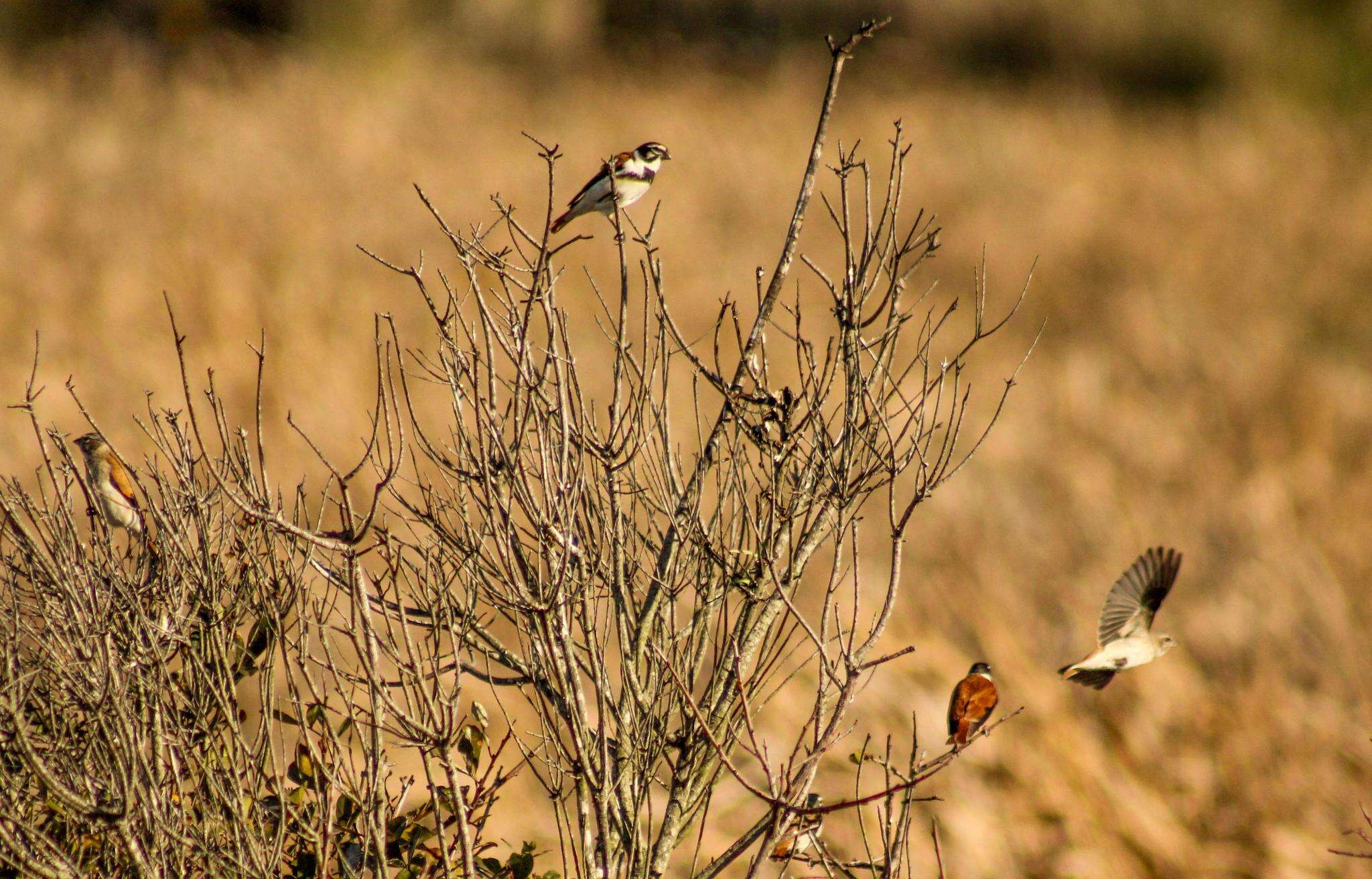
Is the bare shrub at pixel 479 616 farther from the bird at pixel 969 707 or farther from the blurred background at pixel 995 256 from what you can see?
the blurred background at pixel 995 256

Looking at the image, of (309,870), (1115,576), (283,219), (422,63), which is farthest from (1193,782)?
(422,63)

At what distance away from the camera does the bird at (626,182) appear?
3.35 metres

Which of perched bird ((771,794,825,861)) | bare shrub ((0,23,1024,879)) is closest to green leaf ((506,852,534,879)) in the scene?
bare shrub ((0,23,1024,879))

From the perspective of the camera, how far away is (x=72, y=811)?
2.82m

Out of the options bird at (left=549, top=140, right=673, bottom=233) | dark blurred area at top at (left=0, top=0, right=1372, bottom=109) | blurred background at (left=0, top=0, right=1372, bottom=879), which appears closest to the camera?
bird at (left=549, top=140, right=673, bottom=233)

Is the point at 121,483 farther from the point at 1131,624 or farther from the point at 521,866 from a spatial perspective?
the point at 1131,624

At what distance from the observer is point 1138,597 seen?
394cm

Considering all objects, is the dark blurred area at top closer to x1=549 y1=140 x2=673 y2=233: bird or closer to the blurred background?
the blurred background

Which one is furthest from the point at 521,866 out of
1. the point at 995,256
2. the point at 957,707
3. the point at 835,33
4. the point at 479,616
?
the point at 835,33

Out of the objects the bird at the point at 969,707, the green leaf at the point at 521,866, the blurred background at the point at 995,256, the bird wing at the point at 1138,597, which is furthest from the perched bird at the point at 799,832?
the blurred background at the point at 995,256

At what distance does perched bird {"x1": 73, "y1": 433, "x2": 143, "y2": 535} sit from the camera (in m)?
3.62

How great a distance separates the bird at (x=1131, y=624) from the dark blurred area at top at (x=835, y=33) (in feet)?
67.8

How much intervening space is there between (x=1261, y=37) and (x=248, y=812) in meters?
25.9

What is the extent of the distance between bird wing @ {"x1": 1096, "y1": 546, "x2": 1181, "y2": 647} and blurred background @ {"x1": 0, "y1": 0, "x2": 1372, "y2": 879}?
122 inches
